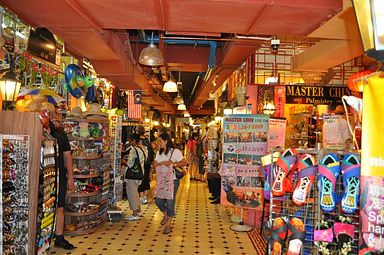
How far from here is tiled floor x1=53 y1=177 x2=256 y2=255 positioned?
5.02 metres

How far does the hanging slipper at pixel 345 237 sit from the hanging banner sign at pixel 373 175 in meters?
0.39

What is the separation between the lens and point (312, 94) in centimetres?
789

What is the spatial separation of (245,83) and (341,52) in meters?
3.15

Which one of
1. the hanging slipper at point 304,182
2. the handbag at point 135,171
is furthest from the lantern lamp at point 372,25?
the handbag at point 135,171

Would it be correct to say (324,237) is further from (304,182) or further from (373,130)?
(373,130)

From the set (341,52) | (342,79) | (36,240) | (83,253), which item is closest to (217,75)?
(342,79)

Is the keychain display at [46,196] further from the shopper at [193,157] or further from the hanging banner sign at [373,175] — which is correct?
the shopper at [193,157]

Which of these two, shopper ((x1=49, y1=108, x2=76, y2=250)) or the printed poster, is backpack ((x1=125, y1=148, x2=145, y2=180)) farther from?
the printed poster

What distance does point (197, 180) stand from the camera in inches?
507

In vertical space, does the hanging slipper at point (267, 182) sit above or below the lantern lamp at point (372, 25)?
below

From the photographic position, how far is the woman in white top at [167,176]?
574 cm

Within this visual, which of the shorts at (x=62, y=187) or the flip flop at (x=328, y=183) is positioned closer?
the flip flop at (x=328, y=183)

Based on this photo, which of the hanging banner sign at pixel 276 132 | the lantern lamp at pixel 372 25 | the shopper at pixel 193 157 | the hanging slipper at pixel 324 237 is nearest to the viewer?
the lantern lamp at pixel 372 25

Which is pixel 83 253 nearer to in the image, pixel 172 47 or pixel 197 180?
pixel 172 47
